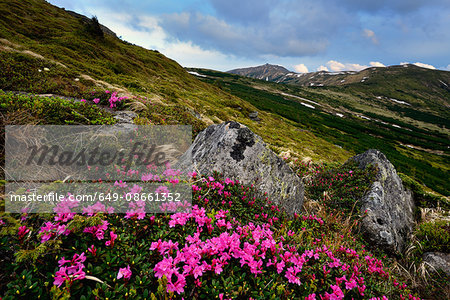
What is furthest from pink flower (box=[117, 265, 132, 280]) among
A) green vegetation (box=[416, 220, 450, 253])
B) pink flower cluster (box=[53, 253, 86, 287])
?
green vegetation (box=[416, 220, 450, 253])

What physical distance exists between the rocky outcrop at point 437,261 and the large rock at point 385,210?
0.62m

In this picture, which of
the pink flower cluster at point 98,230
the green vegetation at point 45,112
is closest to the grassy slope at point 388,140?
the pink flower cluster at point 98,230

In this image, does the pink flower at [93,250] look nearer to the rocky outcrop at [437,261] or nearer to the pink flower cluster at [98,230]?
the pink flower cluster at [98,230]

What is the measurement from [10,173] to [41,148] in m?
0.95

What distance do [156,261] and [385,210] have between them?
785cm

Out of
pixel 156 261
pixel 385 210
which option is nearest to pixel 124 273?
pixel 156 261

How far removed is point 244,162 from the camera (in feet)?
17.4

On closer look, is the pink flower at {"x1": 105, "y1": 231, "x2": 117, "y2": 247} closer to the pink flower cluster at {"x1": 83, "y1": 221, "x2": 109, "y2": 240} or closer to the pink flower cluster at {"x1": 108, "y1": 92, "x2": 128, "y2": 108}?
the pink flower cluster at {"x1": 83, "y1": 221, "x2": 109, "y2": 240}

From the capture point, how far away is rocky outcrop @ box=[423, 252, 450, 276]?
5750mm

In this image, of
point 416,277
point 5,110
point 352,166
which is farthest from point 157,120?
point 416,277

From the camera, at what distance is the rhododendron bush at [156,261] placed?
1866 millimetres

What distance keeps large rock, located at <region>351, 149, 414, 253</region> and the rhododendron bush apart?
2.85 meters

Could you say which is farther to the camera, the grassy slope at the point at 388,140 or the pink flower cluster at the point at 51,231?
the grassy slope at the point at 388,140

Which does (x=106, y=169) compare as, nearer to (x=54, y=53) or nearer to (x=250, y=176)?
(x=250, y=176)
